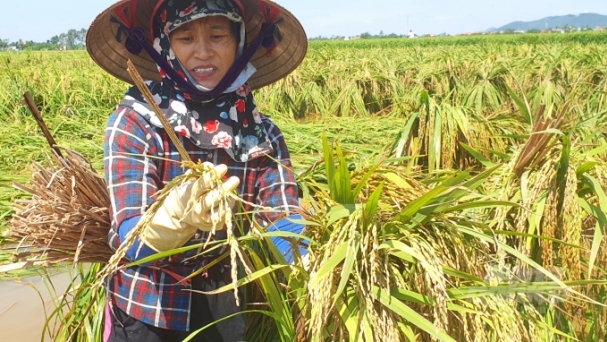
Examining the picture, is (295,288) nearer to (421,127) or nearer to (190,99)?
(190,99)

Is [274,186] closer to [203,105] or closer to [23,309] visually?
[203,105]

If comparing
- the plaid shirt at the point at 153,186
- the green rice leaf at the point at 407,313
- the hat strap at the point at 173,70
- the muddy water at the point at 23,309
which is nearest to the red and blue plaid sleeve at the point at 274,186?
the plaid shirt at the point at 153,186

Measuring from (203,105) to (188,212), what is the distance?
50cm

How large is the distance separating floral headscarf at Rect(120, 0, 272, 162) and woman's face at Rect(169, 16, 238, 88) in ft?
0.07

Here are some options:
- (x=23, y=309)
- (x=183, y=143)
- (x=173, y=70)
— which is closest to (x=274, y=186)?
(x=183, y=143)

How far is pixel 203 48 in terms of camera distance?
55.9 inches

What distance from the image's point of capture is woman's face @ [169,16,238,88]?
4.66ft

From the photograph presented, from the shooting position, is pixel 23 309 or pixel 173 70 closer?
pixel 173 70

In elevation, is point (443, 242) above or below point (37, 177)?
below

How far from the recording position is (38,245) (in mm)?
1504

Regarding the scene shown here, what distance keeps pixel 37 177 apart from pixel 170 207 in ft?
2.10

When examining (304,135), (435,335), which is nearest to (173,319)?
(435,335)

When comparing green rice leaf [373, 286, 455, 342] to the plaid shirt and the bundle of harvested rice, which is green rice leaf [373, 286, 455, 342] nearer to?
the plaid shirt

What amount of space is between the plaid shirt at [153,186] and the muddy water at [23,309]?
138 centimetres
